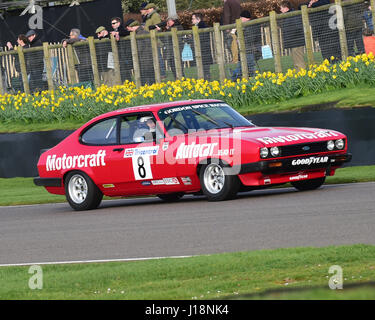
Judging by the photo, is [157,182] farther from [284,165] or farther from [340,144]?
[340,144]

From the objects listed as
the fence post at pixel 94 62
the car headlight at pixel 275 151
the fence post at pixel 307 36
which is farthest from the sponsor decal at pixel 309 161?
the fence post at pixel 94 62

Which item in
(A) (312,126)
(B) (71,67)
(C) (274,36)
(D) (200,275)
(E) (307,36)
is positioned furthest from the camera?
(B) (71,67)

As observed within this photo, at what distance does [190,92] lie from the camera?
2281 centimetres

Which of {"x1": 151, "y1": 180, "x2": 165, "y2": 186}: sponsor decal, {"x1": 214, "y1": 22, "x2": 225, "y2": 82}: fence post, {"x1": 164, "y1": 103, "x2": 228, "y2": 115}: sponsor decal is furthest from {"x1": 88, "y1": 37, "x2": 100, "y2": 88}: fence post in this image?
{"x1": 151, "y1": 180, "x2": 165, "y2": 186}: sponsor decal

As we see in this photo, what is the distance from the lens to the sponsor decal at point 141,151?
14439mm

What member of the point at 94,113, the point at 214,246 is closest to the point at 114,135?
the point at 214,246

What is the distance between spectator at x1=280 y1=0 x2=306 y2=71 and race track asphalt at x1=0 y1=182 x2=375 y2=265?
7348mm

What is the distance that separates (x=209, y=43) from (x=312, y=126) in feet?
22.9

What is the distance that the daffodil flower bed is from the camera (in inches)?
814

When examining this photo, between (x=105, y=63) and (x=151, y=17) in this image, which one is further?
(x=151, y=17)

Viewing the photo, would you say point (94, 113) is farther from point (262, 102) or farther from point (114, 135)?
point (114, 135)

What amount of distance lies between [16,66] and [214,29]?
6979mm

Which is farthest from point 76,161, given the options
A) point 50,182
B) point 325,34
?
point 325,34

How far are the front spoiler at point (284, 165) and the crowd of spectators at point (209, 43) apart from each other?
7763 millimetres
